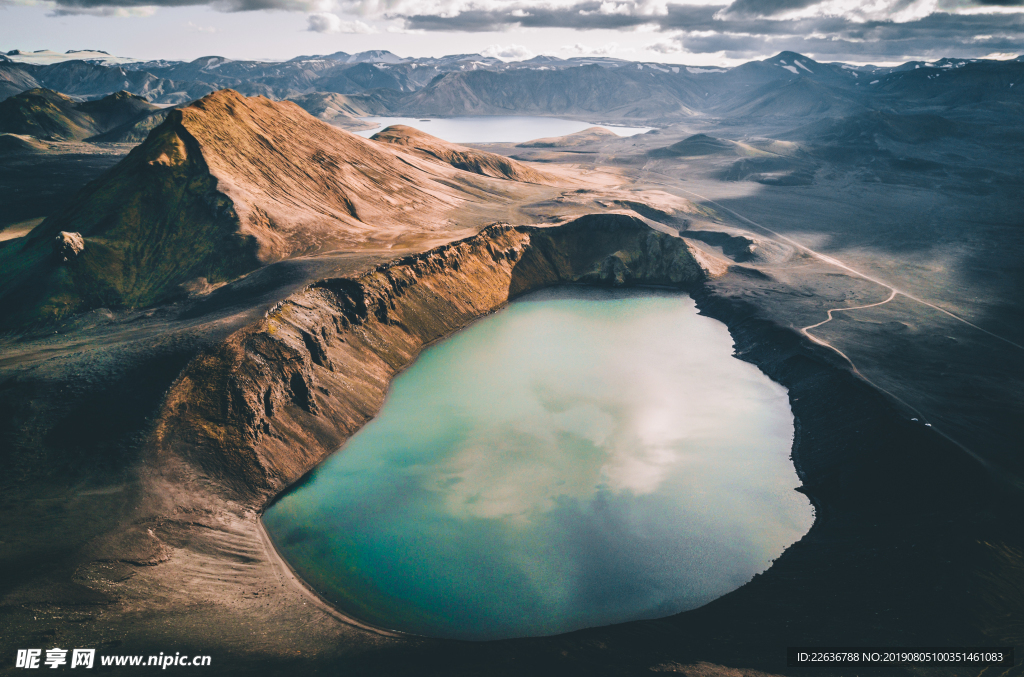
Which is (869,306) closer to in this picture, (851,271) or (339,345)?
(851,271)

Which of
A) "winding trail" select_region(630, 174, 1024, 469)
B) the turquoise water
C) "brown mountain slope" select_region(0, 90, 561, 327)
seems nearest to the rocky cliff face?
the turquoise water

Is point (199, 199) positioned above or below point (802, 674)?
above

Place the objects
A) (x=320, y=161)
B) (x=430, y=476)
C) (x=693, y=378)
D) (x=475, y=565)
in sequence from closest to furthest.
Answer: (x=475, y=565), (x=430, y=476), (x=693, y=378), (x=320, y=161)

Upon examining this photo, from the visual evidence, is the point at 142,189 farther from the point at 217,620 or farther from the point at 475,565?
the point at 475,565

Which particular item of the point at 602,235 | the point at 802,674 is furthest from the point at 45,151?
the point at 802,674

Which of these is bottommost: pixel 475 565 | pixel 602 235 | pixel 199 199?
pixel 475 565

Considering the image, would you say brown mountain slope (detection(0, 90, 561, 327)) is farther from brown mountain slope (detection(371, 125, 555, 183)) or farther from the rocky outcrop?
brown mountain slope (detection(371, 125, 555, 183))

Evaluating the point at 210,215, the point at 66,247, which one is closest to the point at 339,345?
the point at 210,215

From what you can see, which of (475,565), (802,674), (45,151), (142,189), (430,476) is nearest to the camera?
(802,674)
